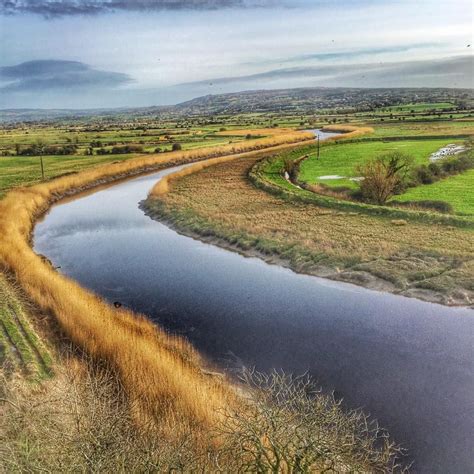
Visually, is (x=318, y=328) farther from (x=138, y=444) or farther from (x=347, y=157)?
(x=347, y=157)

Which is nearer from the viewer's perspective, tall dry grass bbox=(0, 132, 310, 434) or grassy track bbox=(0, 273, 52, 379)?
tall dry grass bbox=(0, 132, 310, 434)

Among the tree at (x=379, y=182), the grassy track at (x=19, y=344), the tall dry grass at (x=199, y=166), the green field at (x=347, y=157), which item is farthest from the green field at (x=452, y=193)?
the grassy track at (x=19, y=344)

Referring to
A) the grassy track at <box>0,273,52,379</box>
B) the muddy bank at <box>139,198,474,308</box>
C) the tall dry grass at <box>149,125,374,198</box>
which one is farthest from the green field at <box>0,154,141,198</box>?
the grassy track at <box>0,273,52,379</box>

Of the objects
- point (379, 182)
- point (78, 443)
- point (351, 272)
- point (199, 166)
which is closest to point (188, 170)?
point (199, 166)

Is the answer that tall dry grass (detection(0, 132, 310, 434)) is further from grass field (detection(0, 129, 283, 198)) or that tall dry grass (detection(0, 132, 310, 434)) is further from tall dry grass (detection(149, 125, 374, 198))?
grass field (detection(0, 129, 283, 198))

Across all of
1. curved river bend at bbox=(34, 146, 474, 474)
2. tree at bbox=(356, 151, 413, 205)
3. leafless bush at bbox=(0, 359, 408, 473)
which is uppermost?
tree at bbox=(356, 151, 413, 205)
